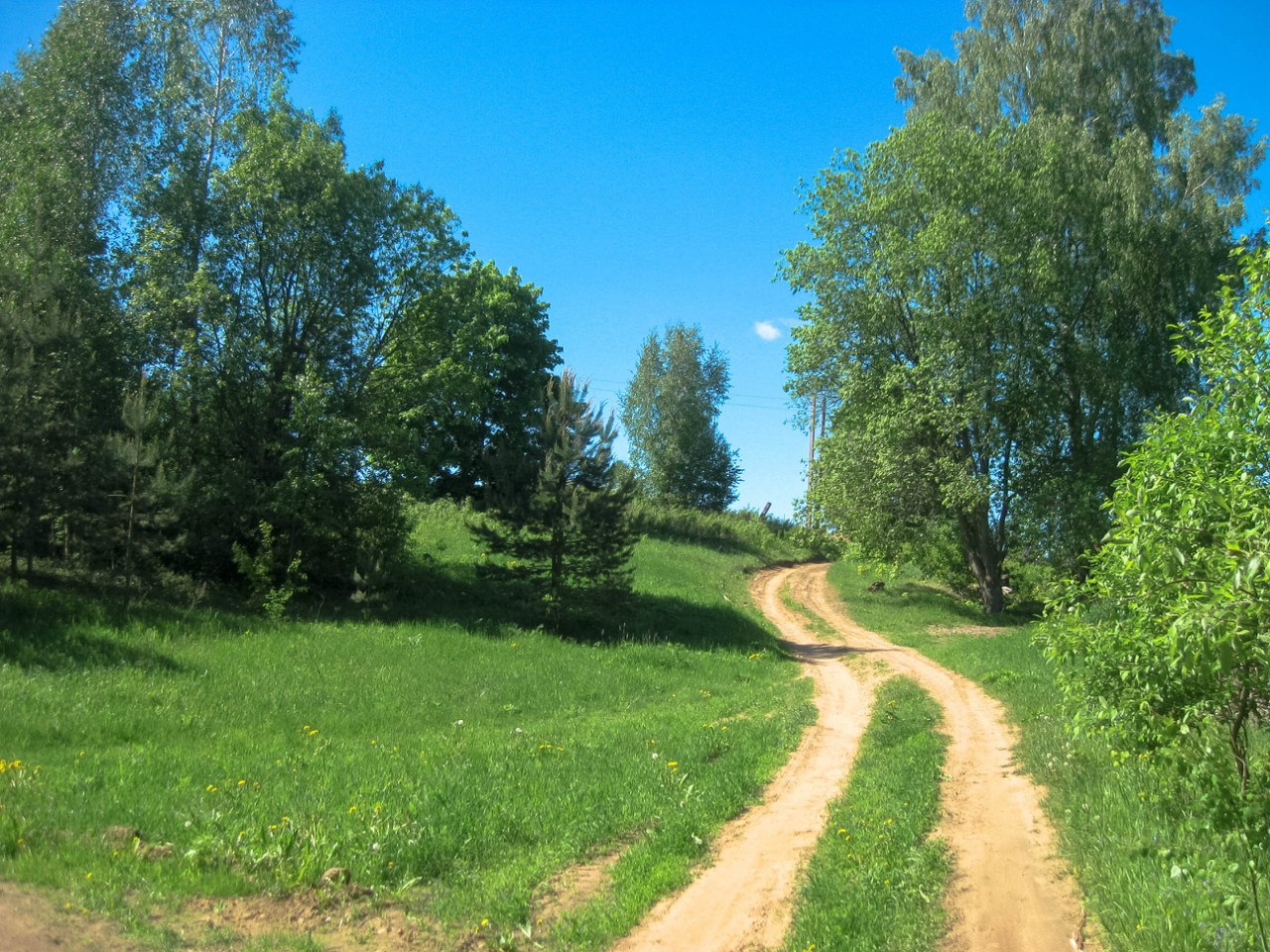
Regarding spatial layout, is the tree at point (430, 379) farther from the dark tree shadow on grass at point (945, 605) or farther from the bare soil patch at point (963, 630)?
the dark tree shadow on grass at point (945, 605)

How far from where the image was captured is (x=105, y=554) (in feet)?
61.3

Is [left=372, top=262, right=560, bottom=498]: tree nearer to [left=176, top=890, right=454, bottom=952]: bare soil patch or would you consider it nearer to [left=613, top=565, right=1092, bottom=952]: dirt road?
[left=613, top=565, right=1092, bottom=952]: dirt road

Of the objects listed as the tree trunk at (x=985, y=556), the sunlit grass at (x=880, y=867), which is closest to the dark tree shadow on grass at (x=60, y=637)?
the sunlit grass at (x=880, y=867)

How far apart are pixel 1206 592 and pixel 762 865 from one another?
4519 millimetres

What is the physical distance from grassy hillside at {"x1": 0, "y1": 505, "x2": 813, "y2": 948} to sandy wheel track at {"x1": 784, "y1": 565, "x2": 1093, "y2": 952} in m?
2.22

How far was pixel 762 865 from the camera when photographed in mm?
7465

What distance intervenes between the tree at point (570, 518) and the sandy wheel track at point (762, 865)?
32.8 ft

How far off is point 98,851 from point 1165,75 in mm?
37867

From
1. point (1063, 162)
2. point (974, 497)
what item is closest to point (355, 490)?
point (974, 497)

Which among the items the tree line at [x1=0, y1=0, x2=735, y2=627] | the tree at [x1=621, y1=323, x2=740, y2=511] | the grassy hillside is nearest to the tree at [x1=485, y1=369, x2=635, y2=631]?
the tree line at [x1=0, y1=0, x2=735, y2=627]

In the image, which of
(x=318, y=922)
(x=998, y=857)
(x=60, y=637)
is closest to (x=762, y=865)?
(x=998, y=857)

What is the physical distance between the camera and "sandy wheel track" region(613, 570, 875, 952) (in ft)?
20.0

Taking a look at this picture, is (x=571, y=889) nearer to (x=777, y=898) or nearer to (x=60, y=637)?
(x=777, y=898)

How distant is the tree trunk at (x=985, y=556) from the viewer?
103ft
